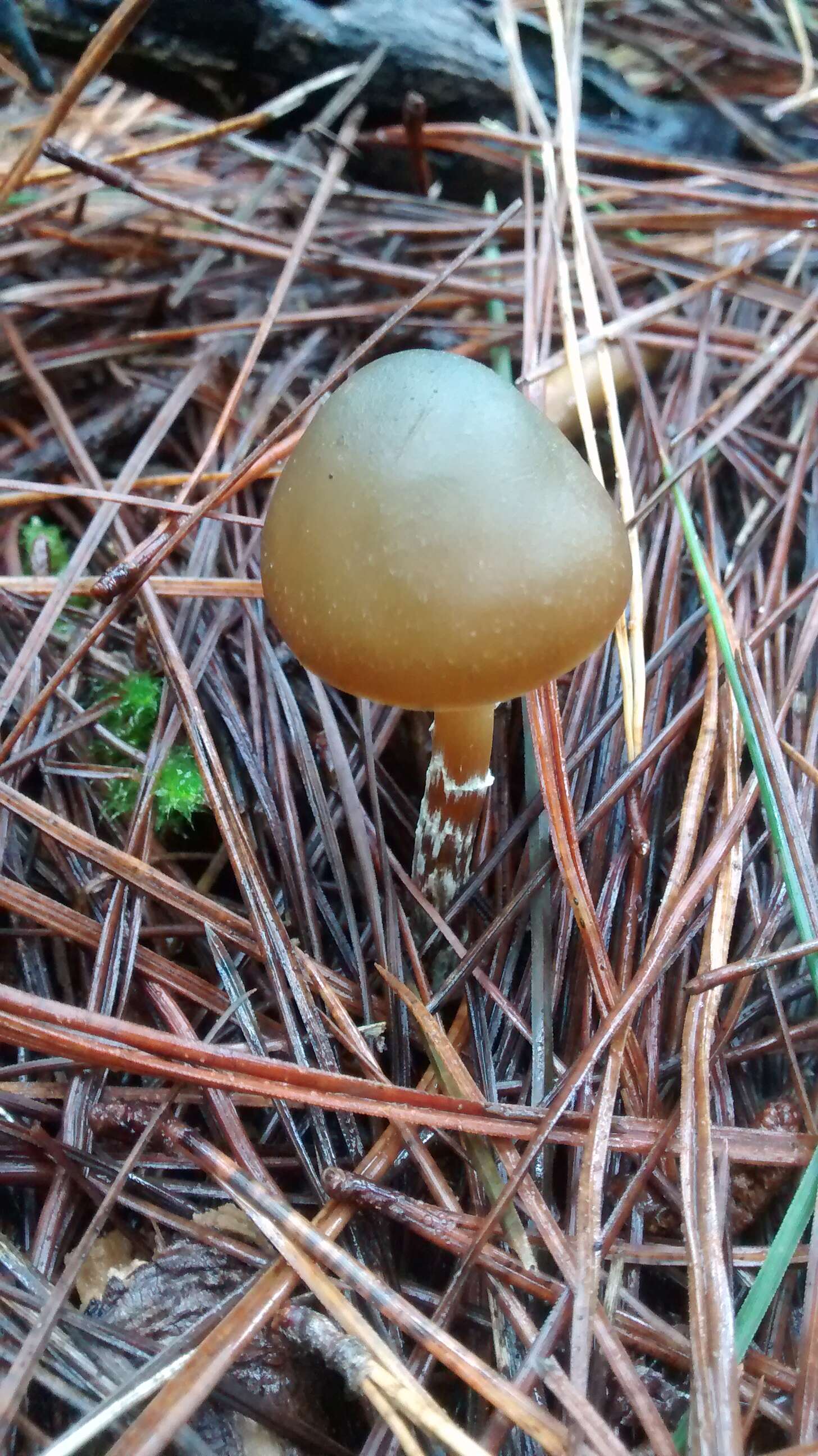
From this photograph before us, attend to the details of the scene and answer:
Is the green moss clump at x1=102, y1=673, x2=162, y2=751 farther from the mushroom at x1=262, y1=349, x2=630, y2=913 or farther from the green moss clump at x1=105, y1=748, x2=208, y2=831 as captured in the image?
the mushroom at x1=262, y1=349, x2=630, y2=913

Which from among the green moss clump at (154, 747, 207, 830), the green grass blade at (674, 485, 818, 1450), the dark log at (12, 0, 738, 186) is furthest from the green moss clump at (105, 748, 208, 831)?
the dark log at (12, 0, 738, 186)

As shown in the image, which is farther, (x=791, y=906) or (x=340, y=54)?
(x=340, y=54)

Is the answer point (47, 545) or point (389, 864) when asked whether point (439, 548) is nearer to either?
point (389, 864)

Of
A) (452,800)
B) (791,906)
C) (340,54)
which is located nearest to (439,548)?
(452,800)

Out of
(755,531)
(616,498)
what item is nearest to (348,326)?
(616,498)

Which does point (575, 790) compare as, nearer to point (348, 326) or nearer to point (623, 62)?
point (348, 326)
